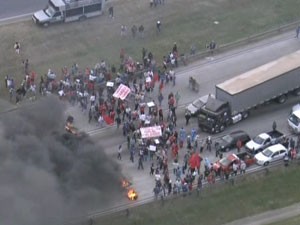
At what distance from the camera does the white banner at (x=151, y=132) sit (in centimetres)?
5469

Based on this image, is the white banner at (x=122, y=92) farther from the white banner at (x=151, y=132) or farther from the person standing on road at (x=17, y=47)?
the person standing on road at (x=17, y=47)

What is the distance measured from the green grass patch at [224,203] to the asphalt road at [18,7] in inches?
1020

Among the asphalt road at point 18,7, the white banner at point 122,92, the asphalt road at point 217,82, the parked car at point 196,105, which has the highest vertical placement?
the asphalt road at point 18,7

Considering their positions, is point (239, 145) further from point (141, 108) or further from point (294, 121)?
point (141, 108)

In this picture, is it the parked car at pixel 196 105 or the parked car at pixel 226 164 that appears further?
the parked car at pixel 196 105

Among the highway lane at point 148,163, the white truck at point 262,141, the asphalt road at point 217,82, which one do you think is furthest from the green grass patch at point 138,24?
the white truck at point 262,141

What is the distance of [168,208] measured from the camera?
5075 centimetres

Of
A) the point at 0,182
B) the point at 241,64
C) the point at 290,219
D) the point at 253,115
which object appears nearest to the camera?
the point at 0,182

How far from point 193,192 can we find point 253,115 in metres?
9.63

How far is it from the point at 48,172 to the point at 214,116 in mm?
12898

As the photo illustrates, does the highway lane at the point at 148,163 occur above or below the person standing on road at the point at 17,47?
below

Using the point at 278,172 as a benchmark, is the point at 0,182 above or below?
above

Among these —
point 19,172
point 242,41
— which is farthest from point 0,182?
point 242,41

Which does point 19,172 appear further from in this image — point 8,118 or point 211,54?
point 211,54
